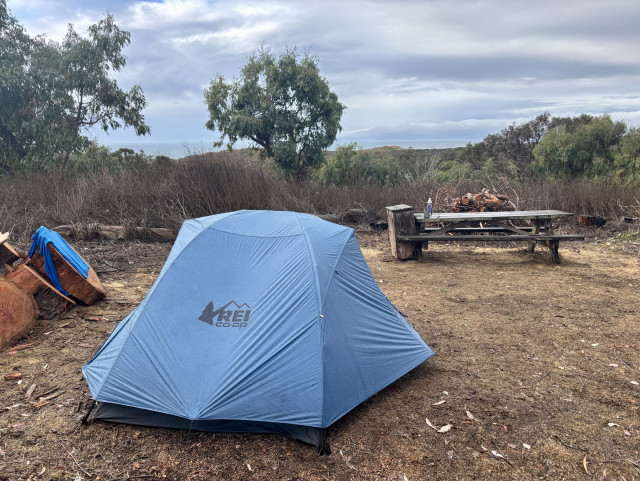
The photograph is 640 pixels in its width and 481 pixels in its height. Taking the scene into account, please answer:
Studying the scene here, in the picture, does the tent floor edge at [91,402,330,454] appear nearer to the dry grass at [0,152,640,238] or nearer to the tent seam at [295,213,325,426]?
the tent seam at [295,213,325,426]

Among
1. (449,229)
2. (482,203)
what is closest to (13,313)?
(449,229)

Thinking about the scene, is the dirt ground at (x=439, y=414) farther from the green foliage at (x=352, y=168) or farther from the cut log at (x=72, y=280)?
the green foliage at (x=352, y=168)

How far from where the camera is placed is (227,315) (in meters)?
3.21

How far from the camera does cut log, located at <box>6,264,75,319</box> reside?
15.6 feet

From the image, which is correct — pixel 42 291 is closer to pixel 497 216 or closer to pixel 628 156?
pixel 497 216

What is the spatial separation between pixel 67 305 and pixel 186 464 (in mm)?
3255

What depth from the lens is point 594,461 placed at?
8.75 feet

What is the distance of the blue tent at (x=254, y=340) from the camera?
9.50ft

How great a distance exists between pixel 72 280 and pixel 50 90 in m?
14.1

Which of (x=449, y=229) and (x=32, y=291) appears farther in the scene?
(x=449, y=229)

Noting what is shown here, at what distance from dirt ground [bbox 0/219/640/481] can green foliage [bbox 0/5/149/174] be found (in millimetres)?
13458

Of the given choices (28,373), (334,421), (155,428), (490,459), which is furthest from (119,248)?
(490,459)

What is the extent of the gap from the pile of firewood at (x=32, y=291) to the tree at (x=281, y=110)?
16625mm

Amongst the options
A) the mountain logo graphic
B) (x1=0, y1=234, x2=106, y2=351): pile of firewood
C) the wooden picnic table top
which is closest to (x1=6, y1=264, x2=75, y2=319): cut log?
(x1=0, y1=234, x2=106, y2=351): pile of firewood
